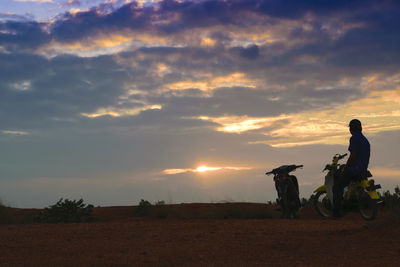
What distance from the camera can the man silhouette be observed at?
41.6 feet

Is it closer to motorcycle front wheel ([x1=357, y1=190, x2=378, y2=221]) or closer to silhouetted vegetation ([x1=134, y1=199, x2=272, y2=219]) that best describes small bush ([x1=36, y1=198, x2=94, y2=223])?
silhouetted vegetation ([x1=134, y1=199, x2=272, y2=219])

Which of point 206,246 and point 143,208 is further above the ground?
point 143,208

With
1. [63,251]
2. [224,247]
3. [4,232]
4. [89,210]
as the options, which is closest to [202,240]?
[224,247]

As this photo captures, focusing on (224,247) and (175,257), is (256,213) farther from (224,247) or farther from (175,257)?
(175,257)

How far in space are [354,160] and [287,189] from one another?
3170 mm

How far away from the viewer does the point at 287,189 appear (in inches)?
→ 609

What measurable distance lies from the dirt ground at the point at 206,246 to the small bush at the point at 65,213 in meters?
4.16

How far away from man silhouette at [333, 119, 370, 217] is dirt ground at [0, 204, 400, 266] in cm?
189

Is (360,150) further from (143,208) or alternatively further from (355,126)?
(143,208)

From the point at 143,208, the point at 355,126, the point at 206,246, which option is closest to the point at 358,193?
the point at 355,126

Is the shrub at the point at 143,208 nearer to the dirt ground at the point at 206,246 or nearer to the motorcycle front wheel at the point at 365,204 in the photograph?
the dirt ground at the point at 206,246

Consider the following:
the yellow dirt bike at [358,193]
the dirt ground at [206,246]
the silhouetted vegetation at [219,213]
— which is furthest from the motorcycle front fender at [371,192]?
the silhouetted vegetation at [219,213]

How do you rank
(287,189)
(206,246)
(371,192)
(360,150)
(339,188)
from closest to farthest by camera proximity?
(206,246), (360,150), (371,192), (339,188), (287,189)

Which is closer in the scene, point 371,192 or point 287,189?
point 371,192
